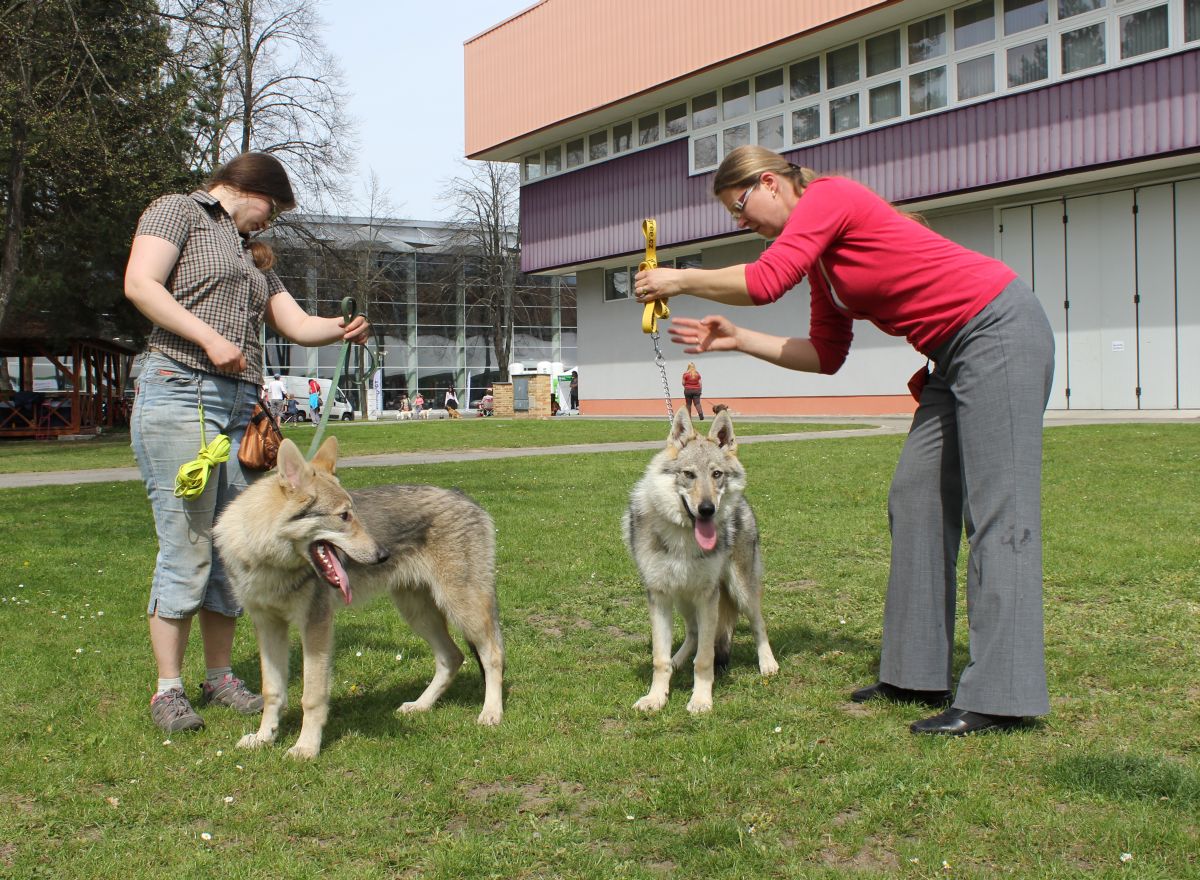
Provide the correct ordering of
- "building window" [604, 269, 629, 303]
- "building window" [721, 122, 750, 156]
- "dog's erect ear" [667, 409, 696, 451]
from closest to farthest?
1. "dog's erect ear" [667, 409, 696, 451]
2. "building window" [721, 122, 750, 156]
3. "building window" [604, 269, 629, 303]

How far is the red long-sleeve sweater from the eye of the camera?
4031 mm

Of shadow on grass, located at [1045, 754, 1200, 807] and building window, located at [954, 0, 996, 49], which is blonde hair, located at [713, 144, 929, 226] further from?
building window, located at [954, 0, 996, 49]

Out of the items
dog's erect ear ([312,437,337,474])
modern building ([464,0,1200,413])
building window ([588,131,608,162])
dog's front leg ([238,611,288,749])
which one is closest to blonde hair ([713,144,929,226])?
dog's erect ear ([312,437,337,474])

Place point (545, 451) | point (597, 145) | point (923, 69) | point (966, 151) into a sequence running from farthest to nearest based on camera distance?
point (597, 145), point (923, 69), point (966, 151), point (545, 451)

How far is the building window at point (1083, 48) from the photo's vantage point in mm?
19641

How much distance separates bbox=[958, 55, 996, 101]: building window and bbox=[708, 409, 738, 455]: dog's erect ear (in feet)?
64.4

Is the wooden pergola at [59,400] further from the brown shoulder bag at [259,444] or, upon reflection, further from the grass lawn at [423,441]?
the brown shoulder bag at [259,444]

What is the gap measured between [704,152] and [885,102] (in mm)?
5873

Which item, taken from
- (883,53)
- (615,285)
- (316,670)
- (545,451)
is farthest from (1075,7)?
(316,670)

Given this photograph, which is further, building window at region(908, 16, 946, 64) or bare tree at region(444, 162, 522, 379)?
bare tree at region(444, 162, 522, 379)

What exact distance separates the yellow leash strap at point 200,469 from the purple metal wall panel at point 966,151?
1805 centimetres

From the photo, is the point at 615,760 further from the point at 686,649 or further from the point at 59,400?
the point at 59,400

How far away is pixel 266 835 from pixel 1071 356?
73.7 feet

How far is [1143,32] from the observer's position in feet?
62.5
